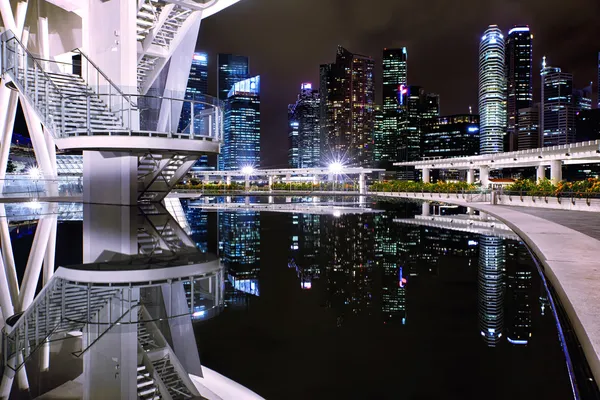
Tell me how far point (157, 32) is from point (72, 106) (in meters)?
7.86

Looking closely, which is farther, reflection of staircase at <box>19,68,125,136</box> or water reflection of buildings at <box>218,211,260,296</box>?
reflection of staircase at <box>19,68,125,136</box>

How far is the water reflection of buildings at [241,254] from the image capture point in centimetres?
770

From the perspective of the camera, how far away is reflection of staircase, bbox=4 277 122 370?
4465 millimetres

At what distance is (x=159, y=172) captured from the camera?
2356cm

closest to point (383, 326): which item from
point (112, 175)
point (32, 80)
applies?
point (112, 175)

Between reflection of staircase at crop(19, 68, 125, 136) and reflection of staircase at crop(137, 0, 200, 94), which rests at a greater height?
reflection of staircase at crop(137, 0, 200, 94)

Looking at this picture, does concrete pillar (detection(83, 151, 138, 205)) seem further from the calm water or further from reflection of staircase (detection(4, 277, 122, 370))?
reflection of staircase (detection(4, 277, 122, 370))

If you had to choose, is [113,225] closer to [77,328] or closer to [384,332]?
[77,328]

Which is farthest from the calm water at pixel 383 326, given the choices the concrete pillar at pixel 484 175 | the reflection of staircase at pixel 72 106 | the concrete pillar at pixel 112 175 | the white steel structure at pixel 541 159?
the concrete pillar at pixel 484 175

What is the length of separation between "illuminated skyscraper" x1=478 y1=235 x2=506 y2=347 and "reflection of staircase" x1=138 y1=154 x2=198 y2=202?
1445 centimetres

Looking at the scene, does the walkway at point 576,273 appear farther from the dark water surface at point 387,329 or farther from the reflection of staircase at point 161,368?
the reflection of staircase at point 161,368

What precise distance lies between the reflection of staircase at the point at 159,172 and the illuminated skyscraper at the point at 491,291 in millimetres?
14452

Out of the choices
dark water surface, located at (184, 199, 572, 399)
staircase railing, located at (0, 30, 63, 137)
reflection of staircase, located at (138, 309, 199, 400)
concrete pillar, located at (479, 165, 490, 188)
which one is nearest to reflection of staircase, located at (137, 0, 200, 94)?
staircase railing, located at (0, 30, 63, 137)

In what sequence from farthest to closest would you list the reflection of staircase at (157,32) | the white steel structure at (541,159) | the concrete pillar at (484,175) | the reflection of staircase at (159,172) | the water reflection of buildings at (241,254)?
the concrete pillar at (484,175)
the white steel structure at (541,159)
the reflection of staircase at (157,32)
the reflection of staircase at (159,172)
the water reflection of buildings at (241,254)
